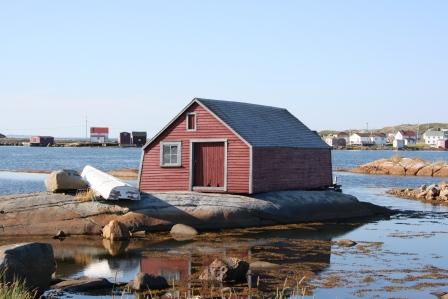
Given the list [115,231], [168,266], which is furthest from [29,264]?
[115,231]

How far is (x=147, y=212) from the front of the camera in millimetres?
26438

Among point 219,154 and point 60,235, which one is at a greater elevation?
point 219,154

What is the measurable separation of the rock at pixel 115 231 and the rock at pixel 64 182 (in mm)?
2955

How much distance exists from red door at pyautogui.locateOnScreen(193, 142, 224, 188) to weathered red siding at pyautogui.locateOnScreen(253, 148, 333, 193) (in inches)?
65.6

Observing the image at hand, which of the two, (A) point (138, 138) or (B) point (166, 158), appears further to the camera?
(A) point (138, 138)

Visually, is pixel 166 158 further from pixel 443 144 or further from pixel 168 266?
pixel 443 144

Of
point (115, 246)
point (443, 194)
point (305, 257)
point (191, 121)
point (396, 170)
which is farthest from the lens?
point (396, 170)

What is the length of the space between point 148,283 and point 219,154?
580 inches

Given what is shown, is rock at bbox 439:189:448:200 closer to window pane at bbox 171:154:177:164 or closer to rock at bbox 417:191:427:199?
rock at bbox 417:191:427:199

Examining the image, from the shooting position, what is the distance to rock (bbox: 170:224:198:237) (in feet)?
83.9

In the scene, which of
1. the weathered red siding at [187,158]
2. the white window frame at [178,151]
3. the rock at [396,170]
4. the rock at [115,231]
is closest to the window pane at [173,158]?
the white window frame at [178,151]

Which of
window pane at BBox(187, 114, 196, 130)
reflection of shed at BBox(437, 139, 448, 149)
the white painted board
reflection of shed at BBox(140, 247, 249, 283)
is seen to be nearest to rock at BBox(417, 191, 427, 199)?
window pane at BBox(187, 114, 196, 130)

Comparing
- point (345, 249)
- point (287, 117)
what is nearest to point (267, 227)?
point (345, 249)

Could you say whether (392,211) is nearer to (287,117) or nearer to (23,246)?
(287,117)
